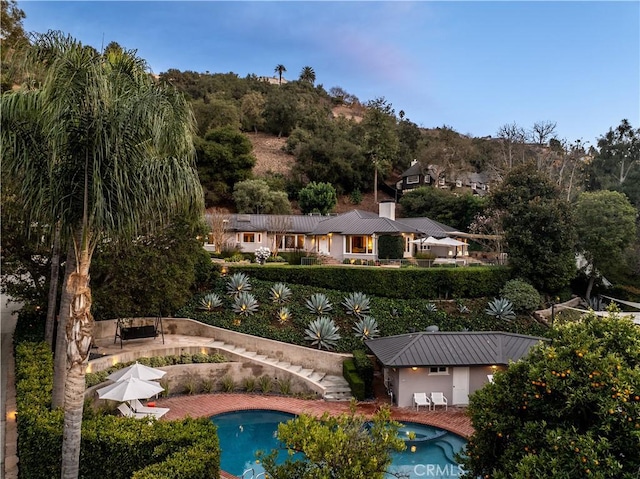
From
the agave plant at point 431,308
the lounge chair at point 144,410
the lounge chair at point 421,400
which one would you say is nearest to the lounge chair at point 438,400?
the lounge chair at point 421,400

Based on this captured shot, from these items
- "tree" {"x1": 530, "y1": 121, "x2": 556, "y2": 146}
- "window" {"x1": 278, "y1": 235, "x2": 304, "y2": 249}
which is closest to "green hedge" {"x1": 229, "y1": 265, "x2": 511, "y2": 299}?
"window" {"x1": 278, "y1": 235, "x2": 304, "y2": 249}

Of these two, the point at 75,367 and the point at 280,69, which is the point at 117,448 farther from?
the point at 280,69

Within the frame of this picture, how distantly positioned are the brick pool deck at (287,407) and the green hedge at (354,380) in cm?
35

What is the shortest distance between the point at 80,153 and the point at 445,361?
1354 cm

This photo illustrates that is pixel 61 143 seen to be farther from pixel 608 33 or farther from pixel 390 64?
pixel 390 64

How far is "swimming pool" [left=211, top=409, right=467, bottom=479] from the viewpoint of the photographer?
10703 mm

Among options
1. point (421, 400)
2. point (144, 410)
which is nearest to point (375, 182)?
point (421, 400)

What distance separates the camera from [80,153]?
21.4ft

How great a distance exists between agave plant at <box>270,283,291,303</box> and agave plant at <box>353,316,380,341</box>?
397cm

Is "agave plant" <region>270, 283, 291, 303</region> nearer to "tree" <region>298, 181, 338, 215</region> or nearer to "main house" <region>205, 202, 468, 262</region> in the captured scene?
"main house" <region>205, 202, 468, 262</region>

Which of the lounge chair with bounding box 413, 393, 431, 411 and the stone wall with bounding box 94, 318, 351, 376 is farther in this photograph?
the stone wall with bounding box 94, 318, 351, 376

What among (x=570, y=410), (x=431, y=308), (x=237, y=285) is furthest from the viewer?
(x=431, y=308)

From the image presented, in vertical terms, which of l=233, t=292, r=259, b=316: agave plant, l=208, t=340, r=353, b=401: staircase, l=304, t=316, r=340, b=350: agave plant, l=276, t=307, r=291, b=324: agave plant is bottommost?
l=208, t=340, r=353, b=401: staircase

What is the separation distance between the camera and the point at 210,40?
17234 millimetres
